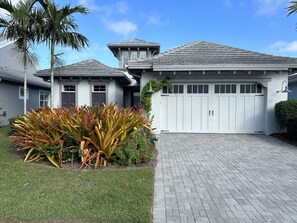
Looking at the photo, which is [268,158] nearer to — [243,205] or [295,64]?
[243,205]

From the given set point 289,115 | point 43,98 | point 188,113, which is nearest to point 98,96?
point 188,113

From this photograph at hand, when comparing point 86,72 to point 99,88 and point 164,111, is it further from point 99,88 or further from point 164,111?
point 164,111

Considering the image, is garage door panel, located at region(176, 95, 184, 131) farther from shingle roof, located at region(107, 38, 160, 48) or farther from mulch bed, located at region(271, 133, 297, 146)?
shingle roof, located at region(107, 38, 160, 48)

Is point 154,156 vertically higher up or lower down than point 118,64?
lower down

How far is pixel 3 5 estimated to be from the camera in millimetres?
10820

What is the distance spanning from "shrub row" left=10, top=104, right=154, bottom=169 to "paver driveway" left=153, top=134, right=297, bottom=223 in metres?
1.02

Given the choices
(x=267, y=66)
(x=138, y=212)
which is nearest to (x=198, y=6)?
(x=267, y=66)

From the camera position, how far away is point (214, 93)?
11.6m

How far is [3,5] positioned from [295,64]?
1262 centimetres

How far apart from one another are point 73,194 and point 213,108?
858 centimetres

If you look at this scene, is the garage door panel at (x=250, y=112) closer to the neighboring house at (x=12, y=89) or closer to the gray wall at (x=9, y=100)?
the neighboring house at (x=12, y=89)

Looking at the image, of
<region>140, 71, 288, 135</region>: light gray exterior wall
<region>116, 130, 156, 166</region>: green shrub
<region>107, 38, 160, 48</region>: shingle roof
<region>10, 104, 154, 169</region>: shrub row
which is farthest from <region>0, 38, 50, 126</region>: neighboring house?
<region>116, 130, 156, 166</region>: green shrub

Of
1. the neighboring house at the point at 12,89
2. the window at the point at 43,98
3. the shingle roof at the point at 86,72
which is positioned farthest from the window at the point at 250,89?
the window at the point at 43,98

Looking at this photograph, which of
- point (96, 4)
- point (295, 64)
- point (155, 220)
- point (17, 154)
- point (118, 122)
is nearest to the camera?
point (155, 220)
